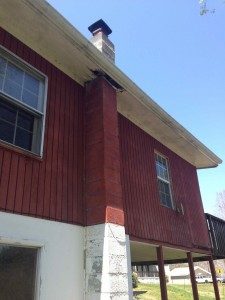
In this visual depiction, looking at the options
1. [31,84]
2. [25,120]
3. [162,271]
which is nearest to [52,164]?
[25,120]

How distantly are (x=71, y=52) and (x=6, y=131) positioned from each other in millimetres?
2532

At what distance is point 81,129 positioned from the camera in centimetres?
726

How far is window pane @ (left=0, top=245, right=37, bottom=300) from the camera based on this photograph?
457 centimetres

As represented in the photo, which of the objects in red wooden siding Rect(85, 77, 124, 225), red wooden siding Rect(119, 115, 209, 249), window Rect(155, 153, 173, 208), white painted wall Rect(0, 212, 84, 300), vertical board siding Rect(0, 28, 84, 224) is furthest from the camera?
window Rect(155, 153, 173, 208)

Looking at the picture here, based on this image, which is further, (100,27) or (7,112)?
(100,27)

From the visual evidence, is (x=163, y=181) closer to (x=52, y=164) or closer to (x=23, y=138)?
(x=52, y=164)

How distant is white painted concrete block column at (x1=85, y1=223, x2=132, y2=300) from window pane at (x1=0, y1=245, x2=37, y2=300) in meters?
1.17

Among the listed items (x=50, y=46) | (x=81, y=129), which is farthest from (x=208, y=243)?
(x=50, y=46)

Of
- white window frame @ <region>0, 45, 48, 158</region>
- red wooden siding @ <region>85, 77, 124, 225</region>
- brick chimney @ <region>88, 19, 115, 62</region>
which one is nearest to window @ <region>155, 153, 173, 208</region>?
red wooden siding @ <region>85, 77, 124, 225</region>

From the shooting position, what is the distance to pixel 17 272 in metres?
4.79

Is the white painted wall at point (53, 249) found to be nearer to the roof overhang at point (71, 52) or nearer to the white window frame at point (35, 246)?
the white window frame at point (35, 246)

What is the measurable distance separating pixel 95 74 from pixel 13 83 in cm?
223

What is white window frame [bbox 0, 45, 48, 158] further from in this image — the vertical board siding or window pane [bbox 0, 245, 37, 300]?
window pane [bbox 0, 245, 37, 300]

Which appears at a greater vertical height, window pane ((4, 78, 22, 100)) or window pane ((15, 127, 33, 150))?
window pane ((4, 78, 22, 100))
